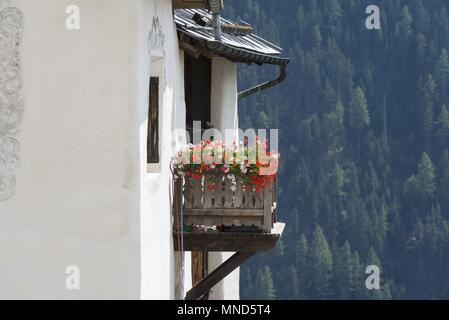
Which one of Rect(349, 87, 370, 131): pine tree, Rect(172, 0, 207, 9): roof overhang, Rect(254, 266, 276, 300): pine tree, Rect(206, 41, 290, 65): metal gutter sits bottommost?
Rect(254, 266, 276, 300): pine tree

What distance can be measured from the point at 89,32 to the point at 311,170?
348 ft

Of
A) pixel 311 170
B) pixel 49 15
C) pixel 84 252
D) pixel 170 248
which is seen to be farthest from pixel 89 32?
pixel 311 170

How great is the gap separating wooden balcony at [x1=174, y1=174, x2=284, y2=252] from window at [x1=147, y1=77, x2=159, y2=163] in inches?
40.5

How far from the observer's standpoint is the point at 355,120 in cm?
11956

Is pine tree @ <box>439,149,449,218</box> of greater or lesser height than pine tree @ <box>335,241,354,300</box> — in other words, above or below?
above

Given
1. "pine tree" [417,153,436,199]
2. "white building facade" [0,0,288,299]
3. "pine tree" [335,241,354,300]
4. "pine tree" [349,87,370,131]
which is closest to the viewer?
"white building facade" [0,0,288,299]

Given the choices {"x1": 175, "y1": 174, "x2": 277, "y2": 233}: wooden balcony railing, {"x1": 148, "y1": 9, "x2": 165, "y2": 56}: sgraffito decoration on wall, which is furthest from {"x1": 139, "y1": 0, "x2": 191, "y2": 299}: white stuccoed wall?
{"x1": 175, "y1": 174, "x2": 277, "y2": 233}: wooden balcony railing

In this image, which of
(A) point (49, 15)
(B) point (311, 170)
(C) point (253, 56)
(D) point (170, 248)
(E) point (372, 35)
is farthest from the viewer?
(E) point (372, 35)

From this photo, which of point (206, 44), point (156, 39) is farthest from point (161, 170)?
point (206, 44)

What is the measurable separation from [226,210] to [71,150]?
9.91ft

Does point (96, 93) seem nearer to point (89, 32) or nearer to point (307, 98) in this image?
point (89, 32)

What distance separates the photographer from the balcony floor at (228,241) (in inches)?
507

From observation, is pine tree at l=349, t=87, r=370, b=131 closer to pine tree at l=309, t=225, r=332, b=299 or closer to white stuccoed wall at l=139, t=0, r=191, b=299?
pine tree at l=309, t=225, r=332, b=299

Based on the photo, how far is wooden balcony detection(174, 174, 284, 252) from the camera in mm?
12523
